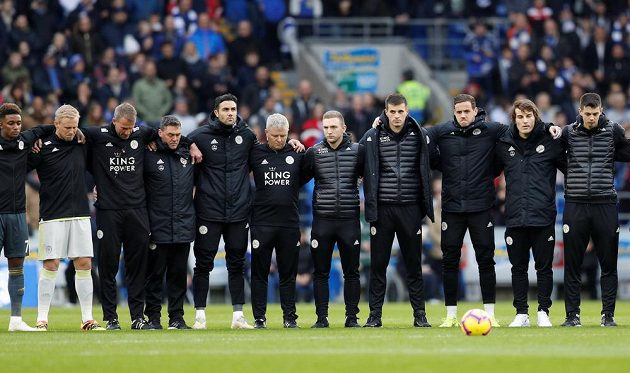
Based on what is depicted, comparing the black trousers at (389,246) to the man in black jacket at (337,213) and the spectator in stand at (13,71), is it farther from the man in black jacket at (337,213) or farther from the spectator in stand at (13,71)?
the spectator in stand at (13,71)

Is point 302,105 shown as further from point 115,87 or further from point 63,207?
point 63,207

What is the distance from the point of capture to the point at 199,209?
741 inches

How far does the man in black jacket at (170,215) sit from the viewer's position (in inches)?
731

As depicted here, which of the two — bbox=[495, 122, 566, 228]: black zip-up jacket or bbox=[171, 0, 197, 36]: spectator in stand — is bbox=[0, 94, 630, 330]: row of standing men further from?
bbox=[171, 0, 197, 36]: spectator in stand

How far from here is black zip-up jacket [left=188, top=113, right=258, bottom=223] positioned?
18781mm

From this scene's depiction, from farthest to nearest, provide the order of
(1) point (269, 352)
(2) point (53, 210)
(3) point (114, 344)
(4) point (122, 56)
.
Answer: (4) point (122, 56) → (2) point (53, 210) → (3) point (114, 344) → (1) point (269, 352)

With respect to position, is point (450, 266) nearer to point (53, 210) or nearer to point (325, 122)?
point (325, 122)

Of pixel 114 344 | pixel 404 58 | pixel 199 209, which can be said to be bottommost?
pixel 114 344

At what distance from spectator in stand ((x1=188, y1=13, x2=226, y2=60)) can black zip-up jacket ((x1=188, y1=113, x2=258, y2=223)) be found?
14790 mm

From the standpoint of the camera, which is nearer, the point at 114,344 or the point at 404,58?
the point at 114,344

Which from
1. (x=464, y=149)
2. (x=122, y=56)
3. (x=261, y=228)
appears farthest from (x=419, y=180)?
(x=122, y=56)

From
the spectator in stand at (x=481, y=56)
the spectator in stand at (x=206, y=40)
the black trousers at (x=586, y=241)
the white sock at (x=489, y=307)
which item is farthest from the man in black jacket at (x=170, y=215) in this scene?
the spectator in stand at (x=481, y=56)

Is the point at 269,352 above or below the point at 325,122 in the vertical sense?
below

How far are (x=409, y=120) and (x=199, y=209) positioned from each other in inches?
110
